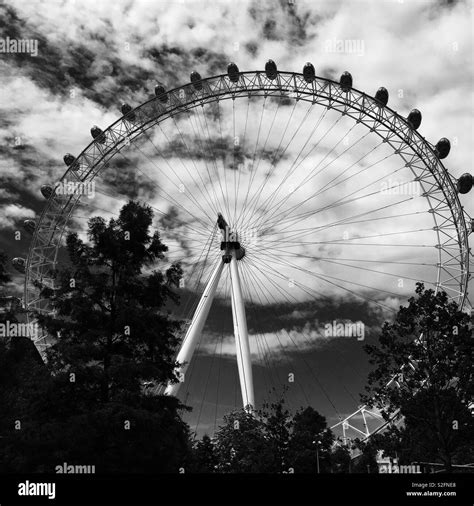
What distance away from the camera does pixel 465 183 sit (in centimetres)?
4234

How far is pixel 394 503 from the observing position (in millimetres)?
13102

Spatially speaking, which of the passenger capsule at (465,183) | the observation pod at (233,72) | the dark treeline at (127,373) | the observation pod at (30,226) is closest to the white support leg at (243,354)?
the dark treeline at (127,373)

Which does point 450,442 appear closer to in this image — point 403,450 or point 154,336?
point 403,450

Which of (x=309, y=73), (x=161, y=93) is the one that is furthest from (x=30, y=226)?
(x=309, y=73)

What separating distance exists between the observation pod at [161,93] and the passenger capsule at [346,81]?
1438 cm

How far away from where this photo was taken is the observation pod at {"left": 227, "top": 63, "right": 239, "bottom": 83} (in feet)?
142

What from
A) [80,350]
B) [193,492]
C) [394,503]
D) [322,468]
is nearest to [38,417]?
[80,350]

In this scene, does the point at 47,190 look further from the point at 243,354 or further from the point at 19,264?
the point at 243,354

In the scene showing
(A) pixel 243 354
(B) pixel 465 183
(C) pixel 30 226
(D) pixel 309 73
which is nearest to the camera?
(A) pixel 243 354

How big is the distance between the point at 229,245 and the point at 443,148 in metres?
18.6

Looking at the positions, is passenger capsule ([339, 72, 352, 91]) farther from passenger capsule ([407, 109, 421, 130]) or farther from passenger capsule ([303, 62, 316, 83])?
passenger capsule ([407, 109, 421, 130])

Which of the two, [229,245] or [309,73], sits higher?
[309,73]

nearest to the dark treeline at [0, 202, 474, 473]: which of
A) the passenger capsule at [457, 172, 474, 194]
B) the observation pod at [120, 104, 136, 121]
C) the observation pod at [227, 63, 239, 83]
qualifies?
the passenger capsule at [457, 172, 474, 194]

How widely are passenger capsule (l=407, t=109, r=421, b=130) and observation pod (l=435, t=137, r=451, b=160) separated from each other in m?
2.25
